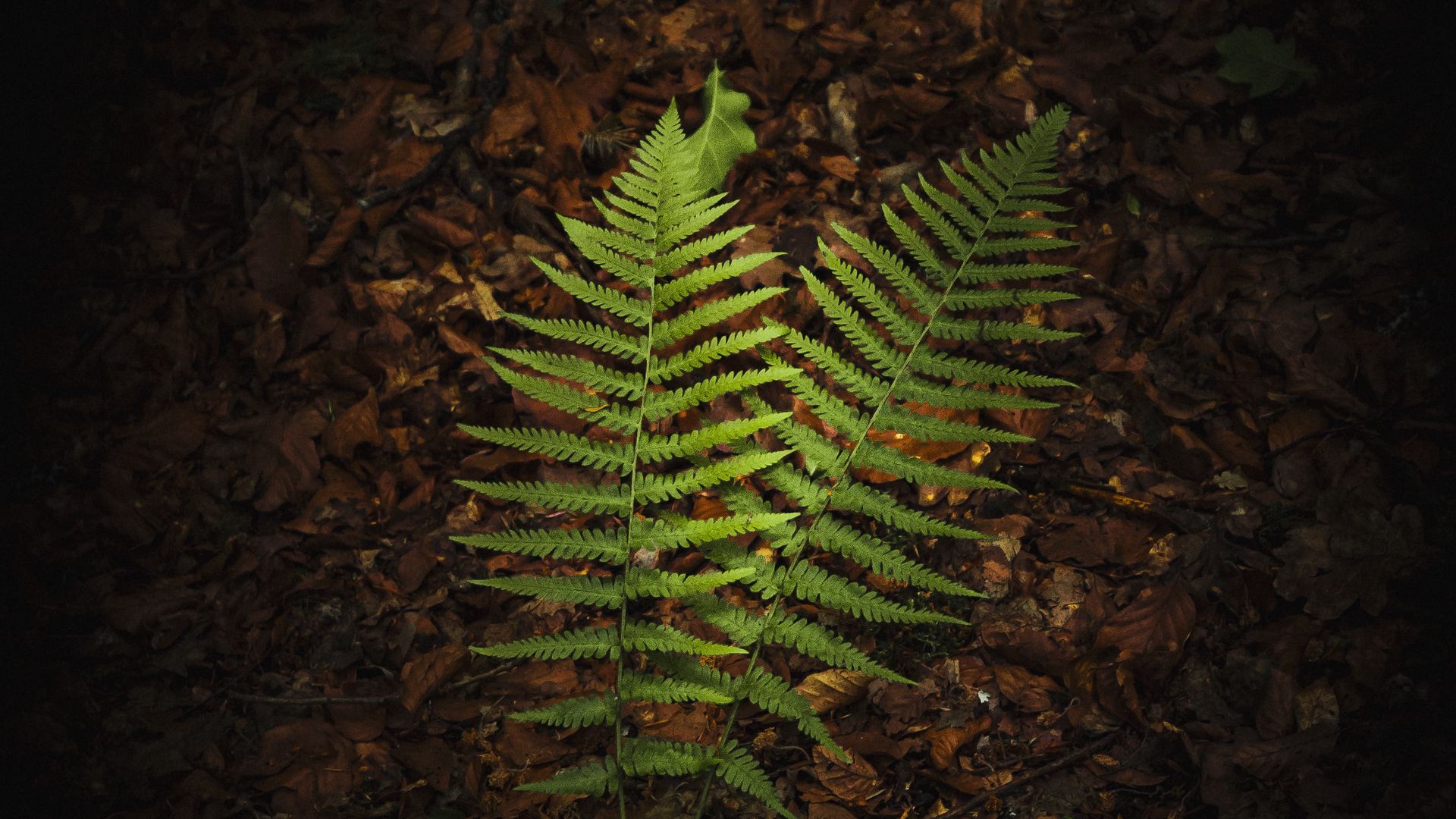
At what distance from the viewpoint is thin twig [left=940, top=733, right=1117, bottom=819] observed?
2.29 metres

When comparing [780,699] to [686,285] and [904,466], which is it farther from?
[686,285]

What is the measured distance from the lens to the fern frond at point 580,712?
211 centimetres

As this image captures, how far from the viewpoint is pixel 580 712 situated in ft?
6.99

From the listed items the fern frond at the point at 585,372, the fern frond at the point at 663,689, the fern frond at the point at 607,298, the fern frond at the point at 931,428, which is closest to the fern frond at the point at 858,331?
the fern frond at the point at 931,428

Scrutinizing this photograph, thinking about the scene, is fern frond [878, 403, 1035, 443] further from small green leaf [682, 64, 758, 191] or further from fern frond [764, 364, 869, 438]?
small green leaf [682, 64, 758, 191]

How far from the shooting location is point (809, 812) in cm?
232

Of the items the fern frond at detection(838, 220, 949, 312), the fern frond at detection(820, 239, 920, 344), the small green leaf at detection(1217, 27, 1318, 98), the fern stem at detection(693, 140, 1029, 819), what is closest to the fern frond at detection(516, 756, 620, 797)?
the fern stem at detection(693, 140, 1029, 819)

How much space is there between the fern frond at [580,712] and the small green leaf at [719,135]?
75.5 inches

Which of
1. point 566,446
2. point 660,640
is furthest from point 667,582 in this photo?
point 566,446

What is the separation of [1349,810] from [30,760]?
4.17m

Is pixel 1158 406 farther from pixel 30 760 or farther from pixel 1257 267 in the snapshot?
pixel 30 760

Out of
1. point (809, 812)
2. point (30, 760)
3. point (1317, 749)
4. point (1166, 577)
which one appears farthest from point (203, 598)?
point (1317, 749)

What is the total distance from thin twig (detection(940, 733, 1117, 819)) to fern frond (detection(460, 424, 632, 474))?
4.55ft

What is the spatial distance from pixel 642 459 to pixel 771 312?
997 mm
